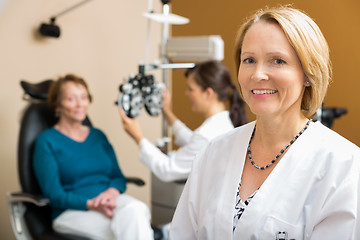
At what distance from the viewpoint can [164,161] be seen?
194 centimetres

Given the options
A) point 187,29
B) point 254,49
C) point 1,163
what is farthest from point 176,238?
point 187,29

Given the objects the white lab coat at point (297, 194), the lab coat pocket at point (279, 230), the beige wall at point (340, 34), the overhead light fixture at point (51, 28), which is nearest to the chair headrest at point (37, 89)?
the overhead light fixture at point (51, 28)

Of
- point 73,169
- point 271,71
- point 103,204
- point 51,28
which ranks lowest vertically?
point 103,204

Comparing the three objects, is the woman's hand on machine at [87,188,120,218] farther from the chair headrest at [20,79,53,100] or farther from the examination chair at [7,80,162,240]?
the chair headrest at [20,79,53,100]

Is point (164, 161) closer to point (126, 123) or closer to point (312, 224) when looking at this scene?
point (126, 123)

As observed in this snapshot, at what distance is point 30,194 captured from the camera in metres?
1.78

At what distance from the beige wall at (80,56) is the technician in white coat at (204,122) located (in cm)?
65

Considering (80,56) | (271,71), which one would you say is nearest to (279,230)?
(271,71)

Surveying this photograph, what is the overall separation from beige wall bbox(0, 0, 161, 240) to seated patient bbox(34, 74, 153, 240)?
1.15 feet

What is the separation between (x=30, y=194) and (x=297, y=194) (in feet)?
4.02

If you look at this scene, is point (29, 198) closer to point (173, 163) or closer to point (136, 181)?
point (136, 181)

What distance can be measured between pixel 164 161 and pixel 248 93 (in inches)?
38.7

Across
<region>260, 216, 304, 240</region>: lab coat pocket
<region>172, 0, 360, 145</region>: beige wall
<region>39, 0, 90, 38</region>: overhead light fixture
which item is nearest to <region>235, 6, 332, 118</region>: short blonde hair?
<region>172, 0, 360, 145</region>: beige wall

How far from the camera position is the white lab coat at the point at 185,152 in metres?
1.89
